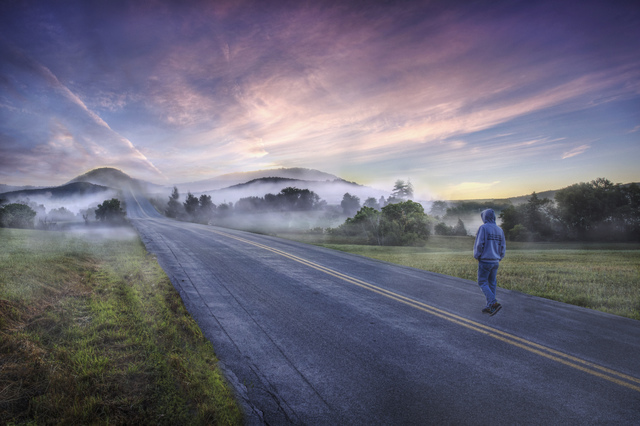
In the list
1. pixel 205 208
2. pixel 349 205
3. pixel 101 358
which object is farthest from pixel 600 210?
pixel 349 205

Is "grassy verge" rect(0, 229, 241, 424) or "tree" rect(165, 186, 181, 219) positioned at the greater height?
"tree" rect(165, 186, 181, 219)

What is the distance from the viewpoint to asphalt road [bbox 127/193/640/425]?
321cm

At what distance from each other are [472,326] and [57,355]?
274 inches

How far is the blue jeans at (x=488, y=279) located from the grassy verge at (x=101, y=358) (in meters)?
5.72

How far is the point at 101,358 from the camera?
13.1ft

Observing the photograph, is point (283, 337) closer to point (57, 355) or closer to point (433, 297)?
point (57, 355)

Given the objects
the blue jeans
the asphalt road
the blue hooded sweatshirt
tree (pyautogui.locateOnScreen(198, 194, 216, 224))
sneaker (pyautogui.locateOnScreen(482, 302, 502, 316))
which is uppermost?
tree (pyautogui.locateOnScreen(198, 194, 216, 224))

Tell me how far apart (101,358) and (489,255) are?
7.46 m

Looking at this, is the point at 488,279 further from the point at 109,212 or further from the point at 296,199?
the point at 296,199

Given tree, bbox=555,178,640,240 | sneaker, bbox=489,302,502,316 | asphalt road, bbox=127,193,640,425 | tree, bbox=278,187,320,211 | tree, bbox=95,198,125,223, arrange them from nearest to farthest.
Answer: asphalt road, bbox=127,193,640,425 < sneaker, bbox=489,302,502,316 < tree, bbox=555,178,640,240 < tree, bbox=95,198,125,223 < tree, bbox=278,187,320,211

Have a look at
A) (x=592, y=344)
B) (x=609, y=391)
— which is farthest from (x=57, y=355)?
(x=592, y=344)

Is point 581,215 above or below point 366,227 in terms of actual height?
above

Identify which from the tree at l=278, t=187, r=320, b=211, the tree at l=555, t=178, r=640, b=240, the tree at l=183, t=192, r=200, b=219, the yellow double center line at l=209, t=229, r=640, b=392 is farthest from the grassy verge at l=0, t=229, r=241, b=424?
the tree at l=278, t=187, r=320, b=211

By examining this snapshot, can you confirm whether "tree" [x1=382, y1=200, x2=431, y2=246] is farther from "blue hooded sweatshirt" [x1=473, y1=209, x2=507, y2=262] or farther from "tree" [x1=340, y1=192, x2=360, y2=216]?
"tree" [x1=340, y1=192, x2=360, y2=216]
